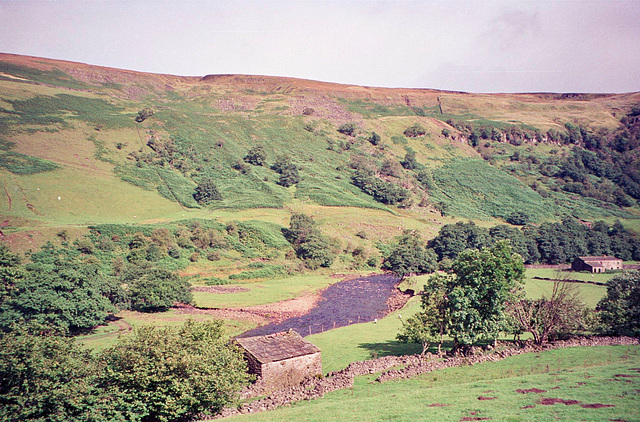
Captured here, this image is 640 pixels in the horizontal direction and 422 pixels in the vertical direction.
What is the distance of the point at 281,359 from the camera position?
1111 inches

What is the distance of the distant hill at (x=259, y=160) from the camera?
9394 cm

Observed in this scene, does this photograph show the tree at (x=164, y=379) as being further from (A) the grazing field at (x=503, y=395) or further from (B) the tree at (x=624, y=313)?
(B) the tree at (x=624, y=313)

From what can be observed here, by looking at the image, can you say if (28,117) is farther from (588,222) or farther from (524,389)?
(588,222)

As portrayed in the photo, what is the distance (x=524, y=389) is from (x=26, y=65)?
20314cm

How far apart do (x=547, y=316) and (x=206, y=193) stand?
3655 inches

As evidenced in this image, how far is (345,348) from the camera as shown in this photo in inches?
1452

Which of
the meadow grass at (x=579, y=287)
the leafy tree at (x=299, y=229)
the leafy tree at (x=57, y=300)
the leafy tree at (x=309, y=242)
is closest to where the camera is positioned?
the leafy tree at (x=57, y=300)

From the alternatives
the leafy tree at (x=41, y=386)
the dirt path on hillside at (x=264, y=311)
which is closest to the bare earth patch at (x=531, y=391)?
the leafy tree at (x=41, y=386)

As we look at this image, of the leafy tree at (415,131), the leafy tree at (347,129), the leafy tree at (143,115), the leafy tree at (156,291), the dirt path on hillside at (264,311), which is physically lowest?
the dirt path on hillside at (264,311)

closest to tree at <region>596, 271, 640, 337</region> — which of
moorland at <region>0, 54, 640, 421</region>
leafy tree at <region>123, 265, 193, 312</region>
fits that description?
moorland at <region>0, 54, 640, 421</region>

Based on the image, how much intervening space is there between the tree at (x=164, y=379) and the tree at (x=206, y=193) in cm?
8893

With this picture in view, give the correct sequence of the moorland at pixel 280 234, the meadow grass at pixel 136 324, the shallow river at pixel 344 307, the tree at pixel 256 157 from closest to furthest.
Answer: the moorland at pixel 280 234 < the meadow grass at pixel 136 324 < the shallow river at pixel 344 307 < the tree at pixel 256 157

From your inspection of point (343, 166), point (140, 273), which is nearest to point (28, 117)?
point (140, 273)

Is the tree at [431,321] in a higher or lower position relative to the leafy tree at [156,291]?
higher
